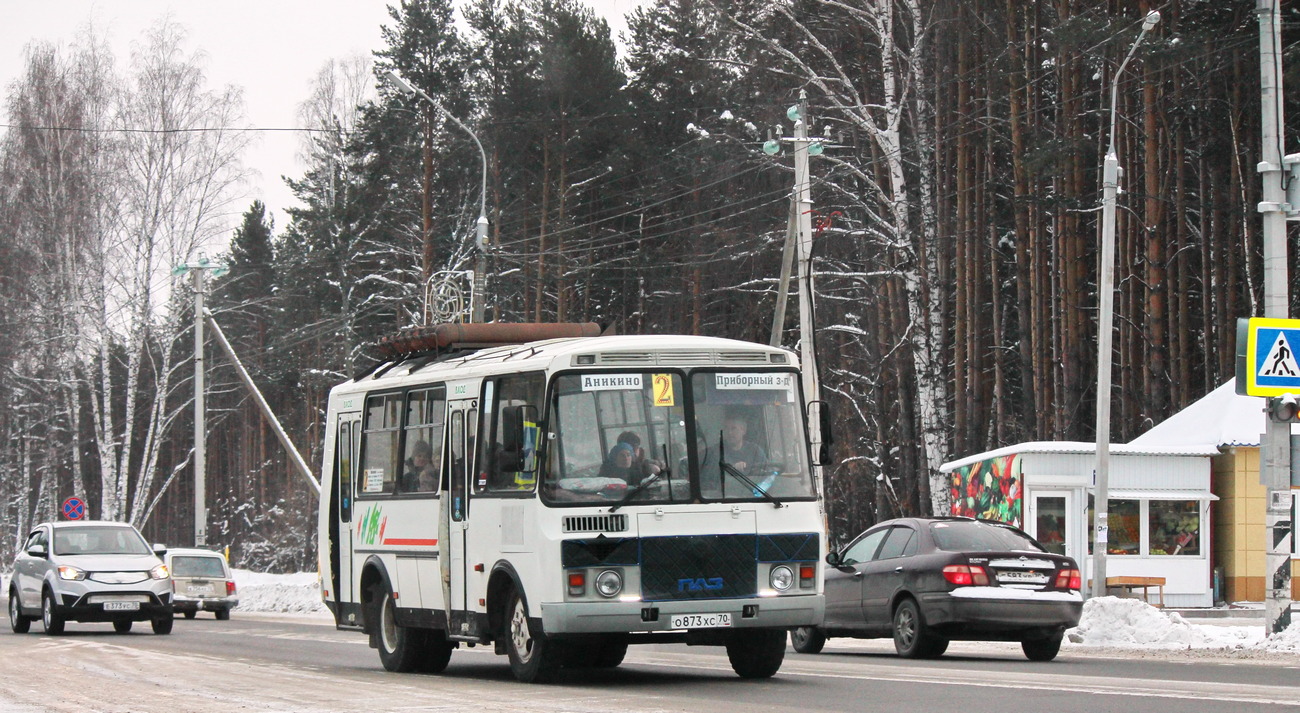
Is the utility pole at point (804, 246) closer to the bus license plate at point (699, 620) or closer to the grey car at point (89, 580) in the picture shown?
the grey car at point (89, 580)

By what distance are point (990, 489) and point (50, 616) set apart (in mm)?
16306

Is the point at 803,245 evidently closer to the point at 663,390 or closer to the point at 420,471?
the point at 420,471

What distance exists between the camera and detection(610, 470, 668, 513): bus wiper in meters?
13.2

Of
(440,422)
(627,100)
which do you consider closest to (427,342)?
(440,422)

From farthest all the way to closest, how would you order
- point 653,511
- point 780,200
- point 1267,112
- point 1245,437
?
point 780,200 → point 1245,437 → point 1267,112 → point 653,511

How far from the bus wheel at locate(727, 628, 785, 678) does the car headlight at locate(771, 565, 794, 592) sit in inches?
18.8

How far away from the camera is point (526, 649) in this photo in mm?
13719

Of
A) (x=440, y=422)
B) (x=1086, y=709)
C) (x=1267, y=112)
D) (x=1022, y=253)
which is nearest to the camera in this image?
(x=1086, y=709)

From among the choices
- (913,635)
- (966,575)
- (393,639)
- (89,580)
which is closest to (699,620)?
(393,639)

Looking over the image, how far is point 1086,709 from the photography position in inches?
430

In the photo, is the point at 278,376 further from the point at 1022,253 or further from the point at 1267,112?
the point at 1267,112

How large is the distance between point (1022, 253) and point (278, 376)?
4271 cm

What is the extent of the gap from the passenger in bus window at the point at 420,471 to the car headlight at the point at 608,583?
2716 millimetres

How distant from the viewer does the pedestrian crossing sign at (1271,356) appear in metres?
19.8
